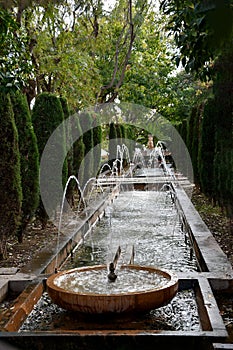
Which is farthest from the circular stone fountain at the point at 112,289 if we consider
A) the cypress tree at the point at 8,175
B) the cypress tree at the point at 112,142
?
the cypress tree at the point at 112,142

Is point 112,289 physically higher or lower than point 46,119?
lower

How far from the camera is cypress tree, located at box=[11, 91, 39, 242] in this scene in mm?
5719

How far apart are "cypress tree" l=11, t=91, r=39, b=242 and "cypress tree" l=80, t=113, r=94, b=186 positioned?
15.8ft

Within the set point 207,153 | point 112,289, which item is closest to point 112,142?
point 207,153

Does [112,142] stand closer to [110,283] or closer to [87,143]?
[87,143]

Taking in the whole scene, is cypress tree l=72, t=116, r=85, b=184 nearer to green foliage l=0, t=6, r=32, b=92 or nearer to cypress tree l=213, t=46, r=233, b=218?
green foliage l=0, t=6, r=32, b=92

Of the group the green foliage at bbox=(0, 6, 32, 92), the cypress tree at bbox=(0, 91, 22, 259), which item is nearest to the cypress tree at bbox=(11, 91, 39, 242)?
the green foliage at bbox=(0, 6, 32, 92)

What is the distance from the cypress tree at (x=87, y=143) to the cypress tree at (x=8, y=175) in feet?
18.8

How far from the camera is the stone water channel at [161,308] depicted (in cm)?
233

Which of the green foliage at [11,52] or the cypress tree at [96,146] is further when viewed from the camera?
the cypress tree at [96,146]

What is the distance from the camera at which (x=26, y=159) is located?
591 cm

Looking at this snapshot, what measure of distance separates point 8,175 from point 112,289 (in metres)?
2.45

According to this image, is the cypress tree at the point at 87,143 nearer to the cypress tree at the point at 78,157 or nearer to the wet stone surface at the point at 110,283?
the cypress tree at the point at 78,157
